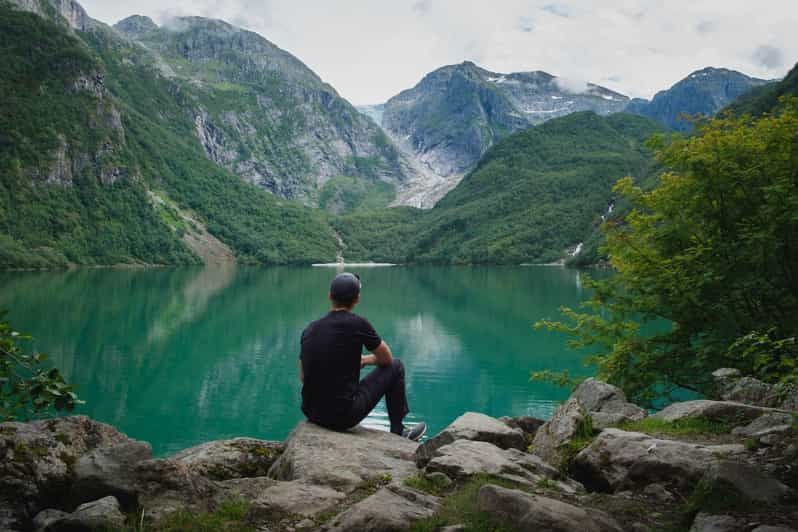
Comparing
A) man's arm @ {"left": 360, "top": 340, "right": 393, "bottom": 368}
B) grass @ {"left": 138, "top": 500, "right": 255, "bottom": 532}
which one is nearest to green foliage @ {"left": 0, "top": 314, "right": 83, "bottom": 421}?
grass @ {"left": 138, "top": 500, "right": 255, "bottom": 532}

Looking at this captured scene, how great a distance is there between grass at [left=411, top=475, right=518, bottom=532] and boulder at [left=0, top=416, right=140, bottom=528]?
4.12m

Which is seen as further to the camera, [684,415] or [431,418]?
[431,418]

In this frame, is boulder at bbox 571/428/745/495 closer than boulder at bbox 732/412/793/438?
Yes

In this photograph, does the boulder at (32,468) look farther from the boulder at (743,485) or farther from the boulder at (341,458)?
the boulder at (743,485)

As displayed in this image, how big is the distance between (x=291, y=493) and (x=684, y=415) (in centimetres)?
675

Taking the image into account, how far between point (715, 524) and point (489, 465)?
298cm

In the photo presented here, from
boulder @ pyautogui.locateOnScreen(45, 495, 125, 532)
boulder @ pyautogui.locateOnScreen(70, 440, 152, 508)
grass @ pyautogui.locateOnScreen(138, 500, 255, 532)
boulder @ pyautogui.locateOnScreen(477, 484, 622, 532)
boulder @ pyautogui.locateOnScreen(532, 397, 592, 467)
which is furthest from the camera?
boulder @ pyautogui.locateOnScreen(532, 397, 592, 467)

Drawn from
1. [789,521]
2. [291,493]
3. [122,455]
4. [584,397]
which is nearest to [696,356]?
[584,397]

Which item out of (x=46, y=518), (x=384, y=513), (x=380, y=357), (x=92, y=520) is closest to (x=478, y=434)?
(x=380, y=357)

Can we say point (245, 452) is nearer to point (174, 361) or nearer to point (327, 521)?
point (327, 521)

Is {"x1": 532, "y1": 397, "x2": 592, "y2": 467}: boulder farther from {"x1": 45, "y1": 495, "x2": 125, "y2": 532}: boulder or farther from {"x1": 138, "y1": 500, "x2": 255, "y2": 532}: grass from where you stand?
{"x1": 45, "y1": 495, "x2": 125, "y2": 532}: boulder

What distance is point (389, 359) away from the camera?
31.4 ft

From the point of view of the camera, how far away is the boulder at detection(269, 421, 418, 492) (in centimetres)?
765

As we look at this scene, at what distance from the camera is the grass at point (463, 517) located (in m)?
5.51
